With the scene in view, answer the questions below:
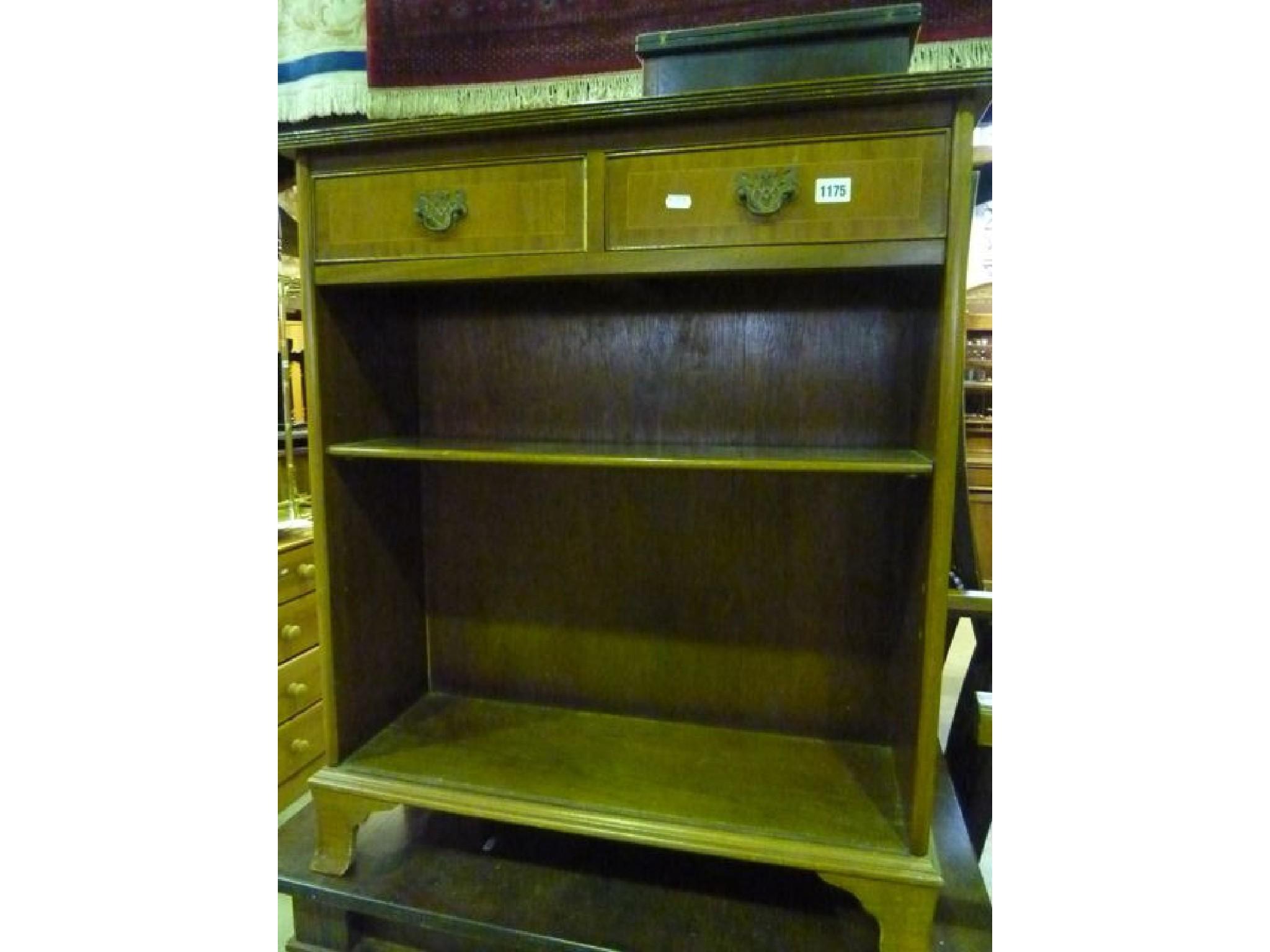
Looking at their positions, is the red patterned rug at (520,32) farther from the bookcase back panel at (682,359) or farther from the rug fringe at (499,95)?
the bookcase back panel at (682,359)

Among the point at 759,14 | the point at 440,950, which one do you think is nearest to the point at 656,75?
the point at 759,14

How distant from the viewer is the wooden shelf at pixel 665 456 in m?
0.82

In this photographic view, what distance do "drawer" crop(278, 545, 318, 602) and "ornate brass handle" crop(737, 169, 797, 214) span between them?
5.31 feet

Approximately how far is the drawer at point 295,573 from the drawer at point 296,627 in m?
0.03

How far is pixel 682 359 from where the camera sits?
1123mm

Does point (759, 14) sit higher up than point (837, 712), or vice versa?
point (759, 14)

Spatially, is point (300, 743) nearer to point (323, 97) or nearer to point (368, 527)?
→ point (368, 527)

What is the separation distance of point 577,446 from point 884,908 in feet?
2.55

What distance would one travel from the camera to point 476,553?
124 cm

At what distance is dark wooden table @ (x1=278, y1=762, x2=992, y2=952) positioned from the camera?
0.92 metres

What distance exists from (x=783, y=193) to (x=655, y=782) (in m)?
0.86

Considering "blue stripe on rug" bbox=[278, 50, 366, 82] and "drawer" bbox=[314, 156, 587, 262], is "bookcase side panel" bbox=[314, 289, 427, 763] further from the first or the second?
"blue stripe on rug" bbox=[278, 50, 366, 82]

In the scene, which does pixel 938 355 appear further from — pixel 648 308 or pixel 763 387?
pixel 648 308

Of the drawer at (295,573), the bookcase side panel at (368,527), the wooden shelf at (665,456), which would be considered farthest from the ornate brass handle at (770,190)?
the drawer at (295,573)
